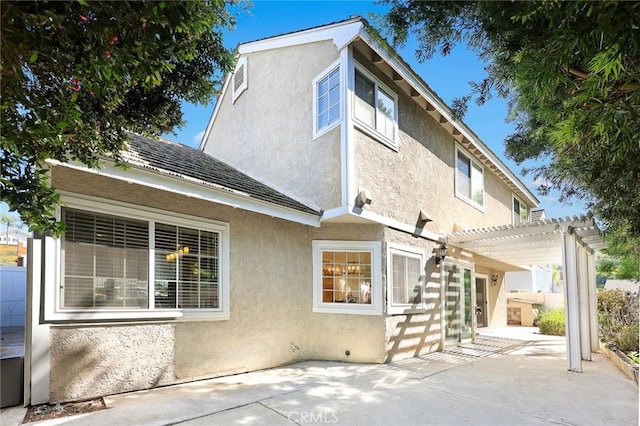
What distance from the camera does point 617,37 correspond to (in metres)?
2.45

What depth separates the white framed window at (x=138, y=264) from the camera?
6.33 meters

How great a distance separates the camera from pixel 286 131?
37.1ft

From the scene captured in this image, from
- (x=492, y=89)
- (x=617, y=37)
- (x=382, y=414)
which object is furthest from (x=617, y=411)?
(x=617, y=37)

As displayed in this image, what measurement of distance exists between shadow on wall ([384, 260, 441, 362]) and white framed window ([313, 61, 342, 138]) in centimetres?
537

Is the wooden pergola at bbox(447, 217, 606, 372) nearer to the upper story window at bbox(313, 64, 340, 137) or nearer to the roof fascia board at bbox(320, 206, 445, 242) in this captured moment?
the roof fascia board at bbox(320, 206, 445, 242)

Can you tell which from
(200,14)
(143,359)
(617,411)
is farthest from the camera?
(143,359)

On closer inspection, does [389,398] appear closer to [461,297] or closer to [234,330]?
[234,330]

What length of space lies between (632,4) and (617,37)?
0.19 meters

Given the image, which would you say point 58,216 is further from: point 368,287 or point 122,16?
point 368,287

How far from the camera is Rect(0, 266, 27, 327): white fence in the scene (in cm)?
689

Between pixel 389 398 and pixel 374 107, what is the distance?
7.06 meters

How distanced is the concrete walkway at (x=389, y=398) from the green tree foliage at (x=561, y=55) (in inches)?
159

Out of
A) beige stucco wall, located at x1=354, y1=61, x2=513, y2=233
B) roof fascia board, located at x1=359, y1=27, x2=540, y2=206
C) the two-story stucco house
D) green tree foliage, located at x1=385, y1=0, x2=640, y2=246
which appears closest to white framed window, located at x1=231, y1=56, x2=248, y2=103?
the two-story stucco house

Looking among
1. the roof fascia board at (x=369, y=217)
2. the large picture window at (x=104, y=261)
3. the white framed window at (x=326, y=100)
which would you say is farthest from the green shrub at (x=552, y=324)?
the large picture window at (x=104, y=261)
